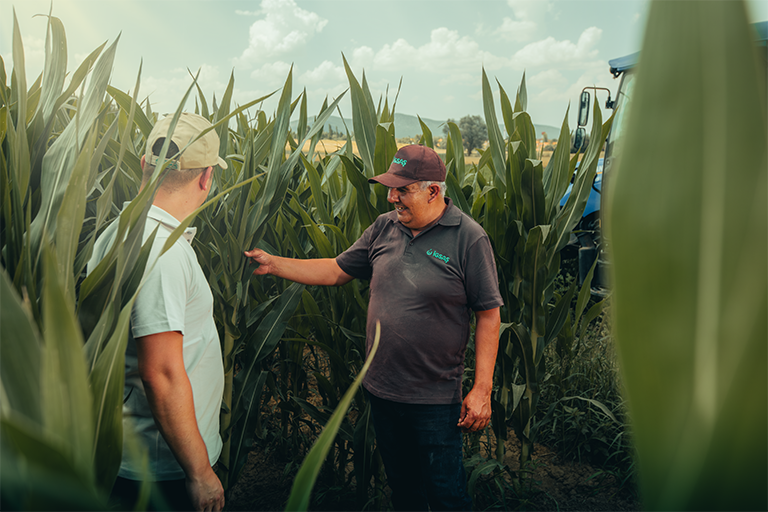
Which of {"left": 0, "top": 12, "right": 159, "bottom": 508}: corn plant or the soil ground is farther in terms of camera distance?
the soil ground

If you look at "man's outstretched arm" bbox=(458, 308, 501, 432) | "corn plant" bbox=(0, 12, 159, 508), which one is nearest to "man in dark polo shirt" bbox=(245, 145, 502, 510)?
"man's outstretched arm" bbox=(458, 308, 501, 432)

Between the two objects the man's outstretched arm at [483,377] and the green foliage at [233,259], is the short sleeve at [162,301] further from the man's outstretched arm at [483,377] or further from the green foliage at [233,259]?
the man's outstretched arm at [483,377]

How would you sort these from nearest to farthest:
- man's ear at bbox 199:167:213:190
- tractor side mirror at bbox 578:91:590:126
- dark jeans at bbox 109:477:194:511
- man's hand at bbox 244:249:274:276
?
dark jeans at bbox 109:477:194:511, man's ear at bbox 199:167:213:190, man's hand at bbox 244:249:274:276, tractor side mirror at bbox 578:91:590:126

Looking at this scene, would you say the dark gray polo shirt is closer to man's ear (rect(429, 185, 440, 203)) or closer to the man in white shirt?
man's ear (rect(429, 185, 440, 203))

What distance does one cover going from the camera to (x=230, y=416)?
1.77m

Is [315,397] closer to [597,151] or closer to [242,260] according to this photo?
[242,260]

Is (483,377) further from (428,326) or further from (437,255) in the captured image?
(437,255)

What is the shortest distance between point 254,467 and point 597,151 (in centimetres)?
228

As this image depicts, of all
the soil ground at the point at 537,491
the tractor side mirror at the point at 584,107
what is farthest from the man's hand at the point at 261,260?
the tractor side mirror at the point at 584,107

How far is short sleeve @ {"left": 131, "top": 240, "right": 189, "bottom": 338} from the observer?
109 cm

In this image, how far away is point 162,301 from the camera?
1.11 m

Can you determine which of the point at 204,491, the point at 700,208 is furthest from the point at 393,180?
the point at 700,208

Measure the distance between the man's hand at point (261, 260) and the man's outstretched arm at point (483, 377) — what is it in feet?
2.73

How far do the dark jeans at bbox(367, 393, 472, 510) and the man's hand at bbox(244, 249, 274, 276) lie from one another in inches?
26.0
